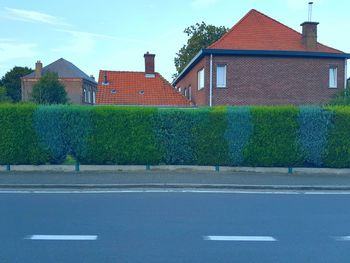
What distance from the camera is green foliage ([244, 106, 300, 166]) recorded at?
16.1m

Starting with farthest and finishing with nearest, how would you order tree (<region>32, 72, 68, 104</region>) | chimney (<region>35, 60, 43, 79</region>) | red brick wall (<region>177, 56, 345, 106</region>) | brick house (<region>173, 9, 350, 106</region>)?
chimney (<region>35, 60, 43, 79</region>) < tree (<region>32, 72, 68, 104</region>) < red brick wall (<region>177, 56, 345, 106</region>) < brick house (<region>173, 9, 350, 106</region>)

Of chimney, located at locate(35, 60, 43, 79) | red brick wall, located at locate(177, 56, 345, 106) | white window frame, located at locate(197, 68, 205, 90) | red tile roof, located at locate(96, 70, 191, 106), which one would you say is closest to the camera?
red brick wall, located at locate(177, 56, 345, 106)

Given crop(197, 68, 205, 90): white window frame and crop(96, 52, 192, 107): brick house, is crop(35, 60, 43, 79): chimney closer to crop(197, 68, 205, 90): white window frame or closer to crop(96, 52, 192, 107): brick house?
crop(96, 52, 192, 107): brick house

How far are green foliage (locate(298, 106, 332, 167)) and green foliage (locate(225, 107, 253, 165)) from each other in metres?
1.85
